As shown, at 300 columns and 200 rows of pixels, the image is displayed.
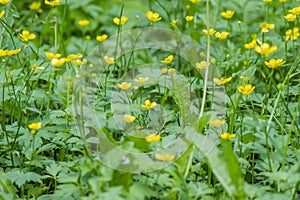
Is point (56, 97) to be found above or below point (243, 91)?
below

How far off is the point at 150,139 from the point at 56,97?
81cm

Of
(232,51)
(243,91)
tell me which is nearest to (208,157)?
(243,91)

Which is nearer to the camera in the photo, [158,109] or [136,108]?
[136,108]

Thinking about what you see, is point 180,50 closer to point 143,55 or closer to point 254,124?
point 143,55

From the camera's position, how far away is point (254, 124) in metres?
1.74

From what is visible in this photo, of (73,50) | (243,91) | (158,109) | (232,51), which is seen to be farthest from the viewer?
(73,50)

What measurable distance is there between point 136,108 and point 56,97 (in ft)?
1.58

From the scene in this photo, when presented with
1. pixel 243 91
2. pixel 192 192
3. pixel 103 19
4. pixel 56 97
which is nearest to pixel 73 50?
pixel 56 97

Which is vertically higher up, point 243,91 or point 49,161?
point 243,91

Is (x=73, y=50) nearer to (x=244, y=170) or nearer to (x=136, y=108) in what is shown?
(x=136, y=108)

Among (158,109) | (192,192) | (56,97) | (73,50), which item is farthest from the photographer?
(73,50)

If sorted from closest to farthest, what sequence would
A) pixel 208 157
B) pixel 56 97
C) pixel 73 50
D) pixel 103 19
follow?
pixel 208 157 → pixel 56 97 → pixel 73 50 → pixel 103 19

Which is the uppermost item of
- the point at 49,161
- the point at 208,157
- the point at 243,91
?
the point at 243,91

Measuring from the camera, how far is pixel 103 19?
3656 millimetres
